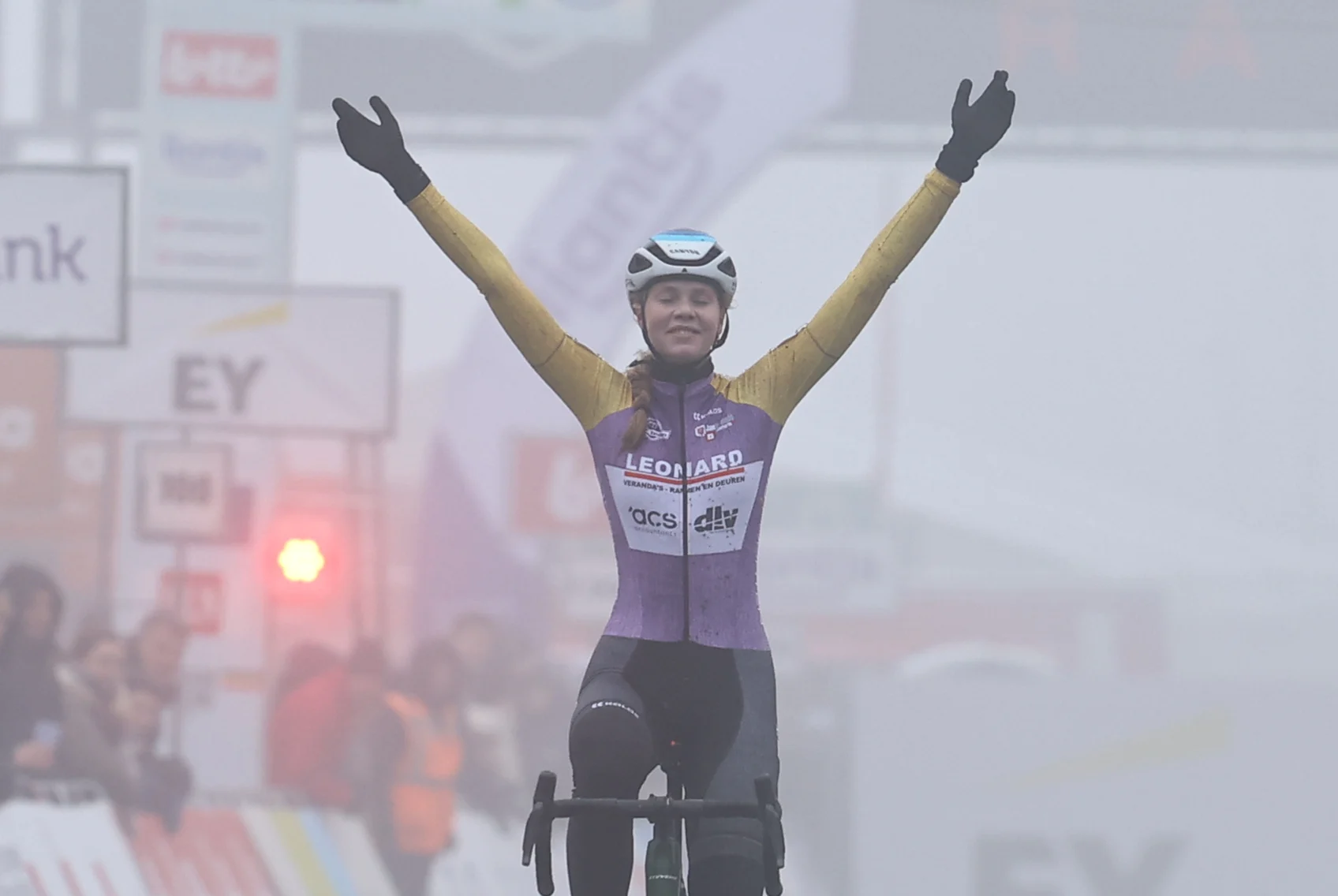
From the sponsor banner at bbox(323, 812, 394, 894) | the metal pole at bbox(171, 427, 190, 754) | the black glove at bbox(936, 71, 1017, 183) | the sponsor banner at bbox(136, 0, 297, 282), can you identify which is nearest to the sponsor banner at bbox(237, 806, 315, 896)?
the sponsor banner at bbox(323, 812, 394, 894)

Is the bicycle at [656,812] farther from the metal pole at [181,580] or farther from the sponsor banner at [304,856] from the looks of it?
the sponsor banner at [304,856]

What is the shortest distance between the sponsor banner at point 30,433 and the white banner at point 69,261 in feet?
0.60

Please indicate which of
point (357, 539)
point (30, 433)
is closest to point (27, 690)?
point (30, 433)

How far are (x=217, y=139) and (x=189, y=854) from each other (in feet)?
11.7

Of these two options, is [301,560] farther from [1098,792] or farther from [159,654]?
[1098,792]

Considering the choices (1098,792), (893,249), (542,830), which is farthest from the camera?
(1098,792)

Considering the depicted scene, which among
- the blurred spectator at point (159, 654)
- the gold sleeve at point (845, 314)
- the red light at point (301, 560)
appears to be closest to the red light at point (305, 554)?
the red light at point (301, 560)

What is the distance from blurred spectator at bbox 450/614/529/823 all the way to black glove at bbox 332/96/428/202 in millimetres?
5782

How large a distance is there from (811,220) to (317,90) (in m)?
2.52

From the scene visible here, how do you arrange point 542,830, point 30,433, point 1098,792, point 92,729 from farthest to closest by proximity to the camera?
point 1098,792, point 92,729, point 30,433, point 542,830

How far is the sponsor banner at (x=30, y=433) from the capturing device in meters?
9.16

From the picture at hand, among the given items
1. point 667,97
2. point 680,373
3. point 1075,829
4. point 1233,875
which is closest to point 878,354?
point 667,97

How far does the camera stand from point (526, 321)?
377 cm

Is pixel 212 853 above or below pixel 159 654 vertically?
below
